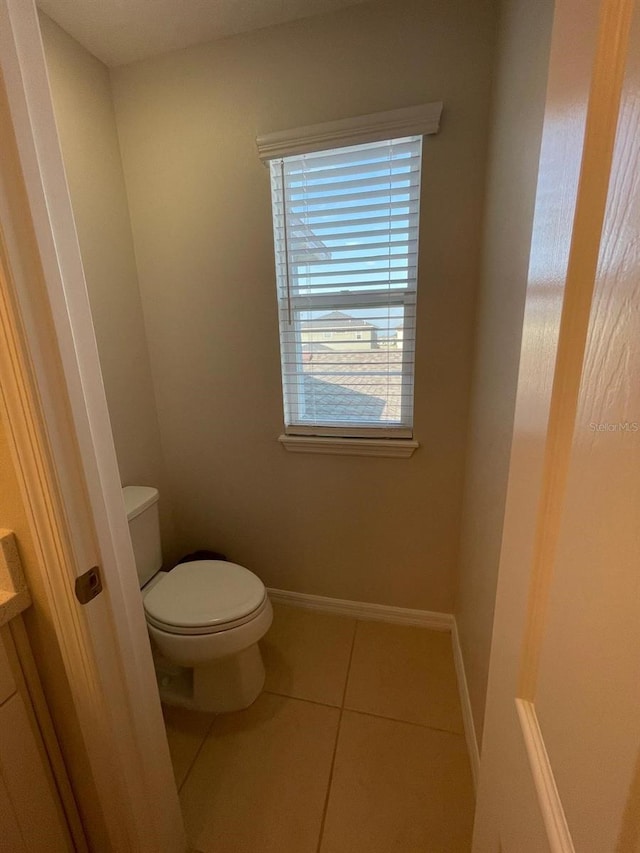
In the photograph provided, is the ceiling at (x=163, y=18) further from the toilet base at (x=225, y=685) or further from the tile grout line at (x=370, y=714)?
the tile grout line at (x=370, y=714)

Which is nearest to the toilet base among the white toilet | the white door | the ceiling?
the white toilet

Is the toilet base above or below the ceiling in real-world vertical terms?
below

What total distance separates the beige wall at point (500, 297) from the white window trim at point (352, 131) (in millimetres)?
220

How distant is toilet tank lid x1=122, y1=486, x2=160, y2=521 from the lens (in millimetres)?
1453

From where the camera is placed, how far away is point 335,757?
127cm

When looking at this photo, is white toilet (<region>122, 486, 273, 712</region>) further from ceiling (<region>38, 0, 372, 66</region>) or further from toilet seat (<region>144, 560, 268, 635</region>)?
ceiling (<region>38, 0, 372, 66</region>)

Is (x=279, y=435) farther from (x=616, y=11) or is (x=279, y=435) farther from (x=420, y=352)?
(x=616, y=11)

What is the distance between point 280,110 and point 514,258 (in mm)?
1088

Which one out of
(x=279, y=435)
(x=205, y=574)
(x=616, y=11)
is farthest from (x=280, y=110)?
(x=205, y=574)

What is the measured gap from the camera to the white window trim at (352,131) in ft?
4.11

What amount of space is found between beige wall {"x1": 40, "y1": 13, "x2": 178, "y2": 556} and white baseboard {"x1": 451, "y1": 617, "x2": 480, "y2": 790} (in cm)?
160

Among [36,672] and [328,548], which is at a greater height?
[36,672]

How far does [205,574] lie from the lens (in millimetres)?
1519

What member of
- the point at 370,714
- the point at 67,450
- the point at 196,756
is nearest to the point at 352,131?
the point at 67,450
